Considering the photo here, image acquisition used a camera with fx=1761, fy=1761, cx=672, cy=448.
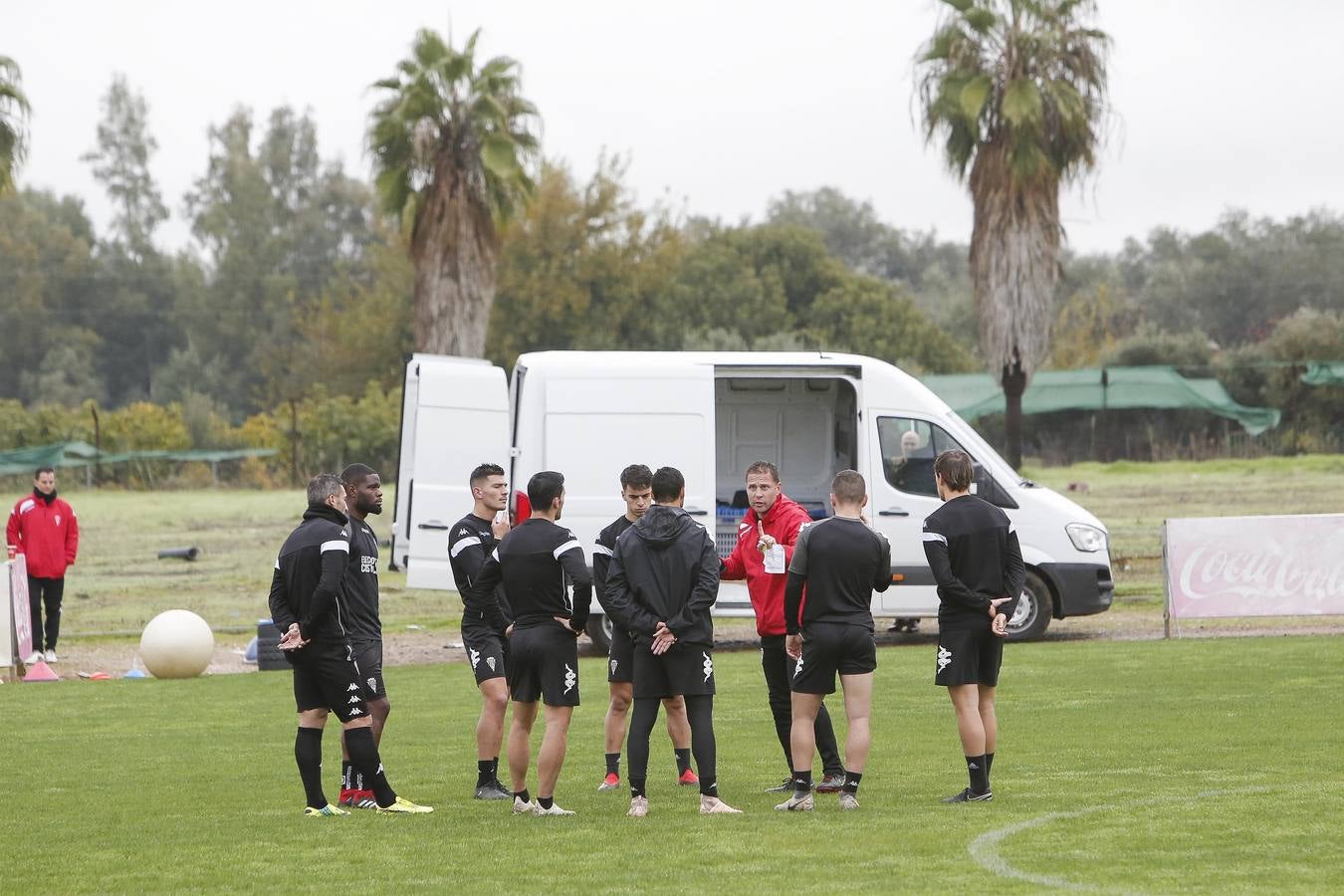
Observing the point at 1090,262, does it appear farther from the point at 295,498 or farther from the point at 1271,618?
the point at 1271,618

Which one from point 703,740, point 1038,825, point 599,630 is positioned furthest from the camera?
point 599,630

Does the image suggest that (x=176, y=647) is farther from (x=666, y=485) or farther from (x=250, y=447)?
(x=250, y=447)

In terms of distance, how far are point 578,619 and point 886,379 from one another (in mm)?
9106

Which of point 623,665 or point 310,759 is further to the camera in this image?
point 623,665

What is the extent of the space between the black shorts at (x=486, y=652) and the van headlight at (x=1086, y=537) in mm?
9011

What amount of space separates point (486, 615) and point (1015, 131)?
66.6ft

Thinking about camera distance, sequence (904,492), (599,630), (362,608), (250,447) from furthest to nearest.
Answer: (250,447) → (599,630) → (904,492) → (362,608)

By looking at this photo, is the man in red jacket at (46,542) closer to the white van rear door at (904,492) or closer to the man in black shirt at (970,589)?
the white van rear door at (904,492)

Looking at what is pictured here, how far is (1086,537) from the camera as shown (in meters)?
17.0

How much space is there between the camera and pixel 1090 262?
90.7 m

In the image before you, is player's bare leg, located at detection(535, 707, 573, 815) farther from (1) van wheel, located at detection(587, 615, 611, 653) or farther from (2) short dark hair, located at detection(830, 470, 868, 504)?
(1) van wheel, located at detection(587, 615, 611, 653)

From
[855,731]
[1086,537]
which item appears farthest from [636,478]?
[1086,537]

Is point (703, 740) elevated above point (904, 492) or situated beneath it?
situated beneath

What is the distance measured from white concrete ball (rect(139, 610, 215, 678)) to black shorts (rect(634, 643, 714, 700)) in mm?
9054
